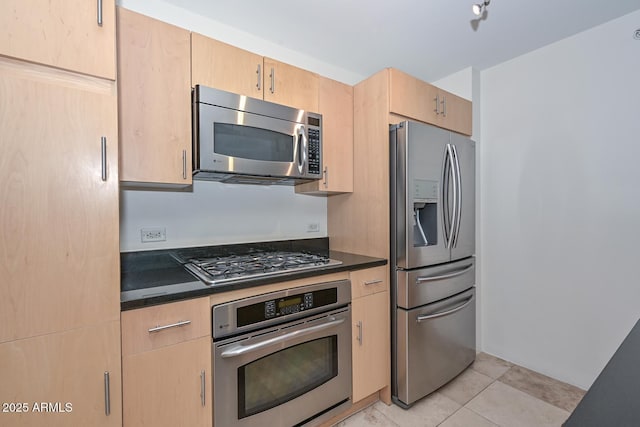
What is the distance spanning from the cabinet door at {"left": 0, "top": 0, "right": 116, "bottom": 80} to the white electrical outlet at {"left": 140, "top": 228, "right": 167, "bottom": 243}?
0.88 metres

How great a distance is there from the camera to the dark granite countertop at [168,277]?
3.80 feet

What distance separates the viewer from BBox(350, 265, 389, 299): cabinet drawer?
175 centimetres

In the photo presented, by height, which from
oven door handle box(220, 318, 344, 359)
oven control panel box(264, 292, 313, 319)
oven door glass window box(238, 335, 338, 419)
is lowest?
oven door glass window box(238, 335, 338, 419)

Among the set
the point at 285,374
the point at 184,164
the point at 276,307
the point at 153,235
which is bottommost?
the point at 285,374

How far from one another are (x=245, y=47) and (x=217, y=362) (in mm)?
1934

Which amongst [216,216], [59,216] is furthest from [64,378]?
[216,216]

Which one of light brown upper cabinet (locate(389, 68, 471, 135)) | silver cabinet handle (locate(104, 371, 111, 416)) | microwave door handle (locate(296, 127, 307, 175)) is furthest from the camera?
light brown upper cabinet (locate(389, 68, 471, 135))

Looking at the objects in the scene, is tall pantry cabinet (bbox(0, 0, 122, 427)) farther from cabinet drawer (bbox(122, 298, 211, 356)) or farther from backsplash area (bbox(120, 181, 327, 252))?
backsplash area (bbox(120, 181, 327, 252))

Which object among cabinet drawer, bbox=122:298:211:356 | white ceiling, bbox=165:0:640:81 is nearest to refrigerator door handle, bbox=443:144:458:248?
white ceiling, bbox=165:0:640:81

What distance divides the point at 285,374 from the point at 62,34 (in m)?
1.66

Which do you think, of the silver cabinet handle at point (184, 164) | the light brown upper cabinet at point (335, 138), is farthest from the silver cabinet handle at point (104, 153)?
the light brown upper cabinet at point (335, 138)

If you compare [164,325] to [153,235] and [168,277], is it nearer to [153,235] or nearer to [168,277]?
[168,277]

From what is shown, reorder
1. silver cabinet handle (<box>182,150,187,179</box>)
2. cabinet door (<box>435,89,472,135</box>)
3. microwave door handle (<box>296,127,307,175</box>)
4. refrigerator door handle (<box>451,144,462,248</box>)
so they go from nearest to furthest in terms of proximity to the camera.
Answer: silver cabinet handle (<box>182,150,187,179</box>) < microwave door handle (<box>296,127,307,175</box>) < refrigerator door handle (<box>451,144,462,248</box>) < cabinet door (<box>435,89,472,135</box>)

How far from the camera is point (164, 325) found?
1163 mm
